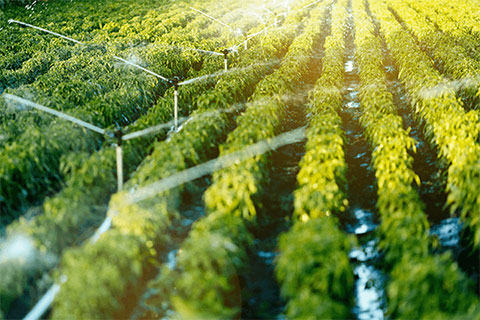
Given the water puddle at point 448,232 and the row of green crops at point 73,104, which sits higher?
the row of green crops at point 73,104

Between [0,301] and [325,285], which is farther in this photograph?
[0,301]

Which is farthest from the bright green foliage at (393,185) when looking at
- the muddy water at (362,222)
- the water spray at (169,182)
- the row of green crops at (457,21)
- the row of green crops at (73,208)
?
the row of green crops at (457,21)

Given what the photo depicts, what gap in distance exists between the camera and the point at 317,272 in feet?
15.1

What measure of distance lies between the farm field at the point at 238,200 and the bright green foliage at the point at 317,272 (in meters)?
0.02

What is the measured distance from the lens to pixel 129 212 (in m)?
5.52

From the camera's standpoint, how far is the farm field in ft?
15.2

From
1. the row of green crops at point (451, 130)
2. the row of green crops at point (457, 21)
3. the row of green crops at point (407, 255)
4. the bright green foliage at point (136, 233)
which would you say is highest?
the bright green foliage at point (136, 233)

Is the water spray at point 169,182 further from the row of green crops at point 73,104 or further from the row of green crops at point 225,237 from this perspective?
the row of green crops at point 73,104

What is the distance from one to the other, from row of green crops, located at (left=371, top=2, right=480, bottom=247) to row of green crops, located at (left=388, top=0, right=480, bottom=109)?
0.80m

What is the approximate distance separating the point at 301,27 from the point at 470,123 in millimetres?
18066

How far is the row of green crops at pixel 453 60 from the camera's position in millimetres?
11273

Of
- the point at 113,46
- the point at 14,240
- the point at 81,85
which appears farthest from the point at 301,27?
the point at 14,240

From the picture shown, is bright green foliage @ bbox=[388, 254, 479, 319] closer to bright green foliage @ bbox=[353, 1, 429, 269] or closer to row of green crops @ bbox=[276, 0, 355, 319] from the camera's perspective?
bright green foliage @ bbox=[353, 1, 429, 269]

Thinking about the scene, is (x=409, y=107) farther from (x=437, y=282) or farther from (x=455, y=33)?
(x=455, y=33)
